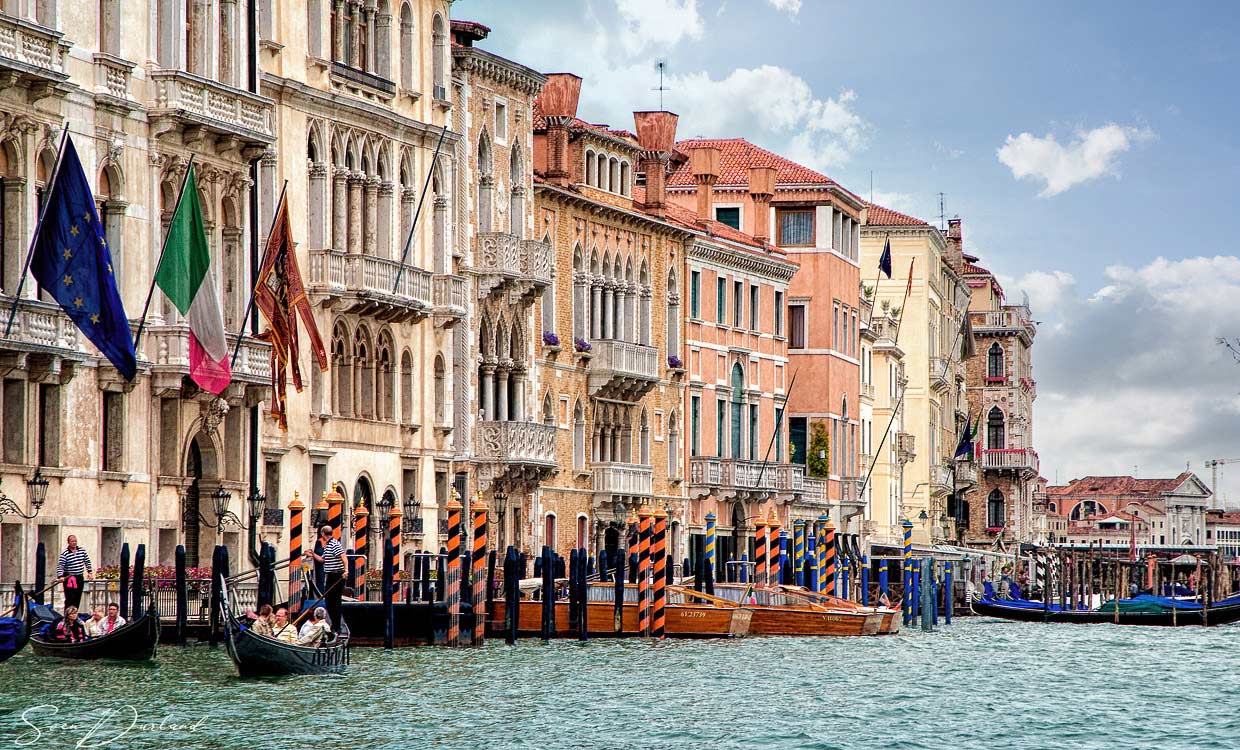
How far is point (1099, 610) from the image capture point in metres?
71.8

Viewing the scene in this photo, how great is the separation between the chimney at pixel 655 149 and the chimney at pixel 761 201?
185 inches

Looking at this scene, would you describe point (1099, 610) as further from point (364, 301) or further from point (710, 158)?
point (364, 301)

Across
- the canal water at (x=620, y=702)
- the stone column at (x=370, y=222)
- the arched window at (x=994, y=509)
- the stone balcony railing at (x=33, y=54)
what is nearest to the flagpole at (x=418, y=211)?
the stone column at (x=370, y=222)

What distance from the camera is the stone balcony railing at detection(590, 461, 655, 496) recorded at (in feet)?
193

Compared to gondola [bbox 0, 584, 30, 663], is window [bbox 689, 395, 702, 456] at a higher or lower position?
higher

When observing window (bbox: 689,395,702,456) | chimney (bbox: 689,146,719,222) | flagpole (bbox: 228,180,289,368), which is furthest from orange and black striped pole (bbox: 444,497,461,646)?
chimney (bbox: 689,146,719,222)

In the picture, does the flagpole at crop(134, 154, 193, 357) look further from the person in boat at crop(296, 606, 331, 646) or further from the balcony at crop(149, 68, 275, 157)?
the person in boat at crop(296, 606, 331, 646)

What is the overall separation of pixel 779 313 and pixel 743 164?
4250mm

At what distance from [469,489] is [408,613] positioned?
11280 millimetres

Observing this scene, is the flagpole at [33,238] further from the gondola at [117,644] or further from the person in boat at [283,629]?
the person in boat at [283,629]

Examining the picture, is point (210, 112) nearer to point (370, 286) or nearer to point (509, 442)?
point (370, 286)

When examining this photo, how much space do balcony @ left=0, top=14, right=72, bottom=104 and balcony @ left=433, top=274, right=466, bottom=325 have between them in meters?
13.4

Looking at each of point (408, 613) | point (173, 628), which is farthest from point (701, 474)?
point (173, 628)

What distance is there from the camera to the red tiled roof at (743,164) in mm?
69875
